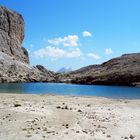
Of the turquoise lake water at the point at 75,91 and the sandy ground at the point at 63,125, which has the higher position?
the turquoise lake water at the point at 75,91

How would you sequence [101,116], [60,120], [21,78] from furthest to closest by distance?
[21,78] → [101,116] → [60,120]

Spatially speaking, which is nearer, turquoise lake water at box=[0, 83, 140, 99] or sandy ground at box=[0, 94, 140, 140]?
sandy ground at box=[0, 94, 140, 140]

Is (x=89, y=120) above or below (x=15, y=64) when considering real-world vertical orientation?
below

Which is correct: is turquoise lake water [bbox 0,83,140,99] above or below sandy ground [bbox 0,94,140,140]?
above

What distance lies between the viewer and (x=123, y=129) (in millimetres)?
23438

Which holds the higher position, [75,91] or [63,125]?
[75,91]

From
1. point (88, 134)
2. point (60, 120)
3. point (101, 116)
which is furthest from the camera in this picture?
point (101, 116)

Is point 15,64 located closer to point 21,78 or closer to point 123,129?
point 21,78

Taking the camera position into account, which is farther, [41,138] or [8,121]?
[8,121]

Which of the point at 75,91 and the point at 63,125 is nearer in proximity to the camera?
the point at 63,125

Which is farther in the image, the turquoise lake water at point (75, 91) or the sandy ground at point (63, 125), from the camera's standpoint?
the turquoise lake water at point (75, 91)

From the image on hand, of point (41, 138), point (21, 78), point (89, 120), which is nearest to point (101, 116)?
point (89, 120)

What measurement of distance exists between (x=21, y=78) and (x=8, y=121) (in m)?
167

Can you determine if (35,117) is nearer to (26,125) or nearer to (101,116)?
(26,125)
